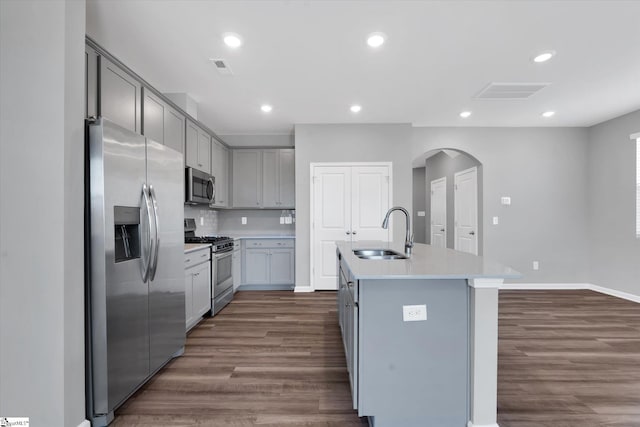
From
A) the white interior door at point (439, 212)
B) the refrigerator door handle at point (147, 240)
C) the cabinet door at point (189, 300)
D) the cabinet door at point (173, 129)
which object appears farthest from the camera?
the white interior door at point (439, 212)

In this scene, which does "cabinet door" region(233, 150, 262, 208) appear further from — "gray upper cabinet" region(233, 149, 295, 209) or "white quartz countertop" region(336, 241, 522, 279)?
"white quartz countertop" region(336, 241, 522, 279)

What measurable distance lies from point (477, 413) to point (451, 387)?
0.18 m

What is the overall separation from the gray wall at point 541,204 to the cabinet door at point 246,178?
3837 millimetres

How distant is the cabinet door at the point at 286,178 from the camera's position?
532 centimetres

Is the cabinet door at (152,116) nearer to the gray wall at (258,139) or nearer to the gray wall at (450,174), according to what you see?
the gray wall at (258,139)

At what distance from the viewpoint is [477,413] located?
166cm

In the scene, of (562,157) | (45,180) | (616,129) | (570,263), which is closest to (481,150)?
(562,157)

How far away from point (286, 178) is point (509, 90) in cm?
339

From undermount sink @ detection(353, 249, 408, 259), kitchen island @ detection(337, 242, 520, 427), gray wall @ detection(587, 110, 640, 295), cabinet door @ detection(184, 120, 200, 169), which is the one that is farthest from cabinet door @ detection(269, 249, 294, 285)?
gray wall @ detection(587, 110, 640, 295)

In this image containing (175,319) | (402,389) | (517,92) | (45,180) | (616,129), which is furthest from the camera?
(616,129)

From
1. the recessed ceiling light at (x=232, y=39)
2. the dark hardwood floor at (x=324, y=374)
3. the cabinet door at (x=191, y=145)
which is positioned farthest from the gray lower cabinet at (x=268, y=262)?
the recessed ceiling light at (x=232, y=39)

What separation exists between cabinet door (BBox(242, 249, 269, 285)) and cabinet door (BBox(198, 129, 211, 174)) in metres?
1.47

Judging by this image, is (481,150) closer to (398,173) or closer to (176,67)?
(398,173)

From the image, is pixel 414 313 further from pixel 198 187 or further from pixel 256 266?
pixel 256 266
